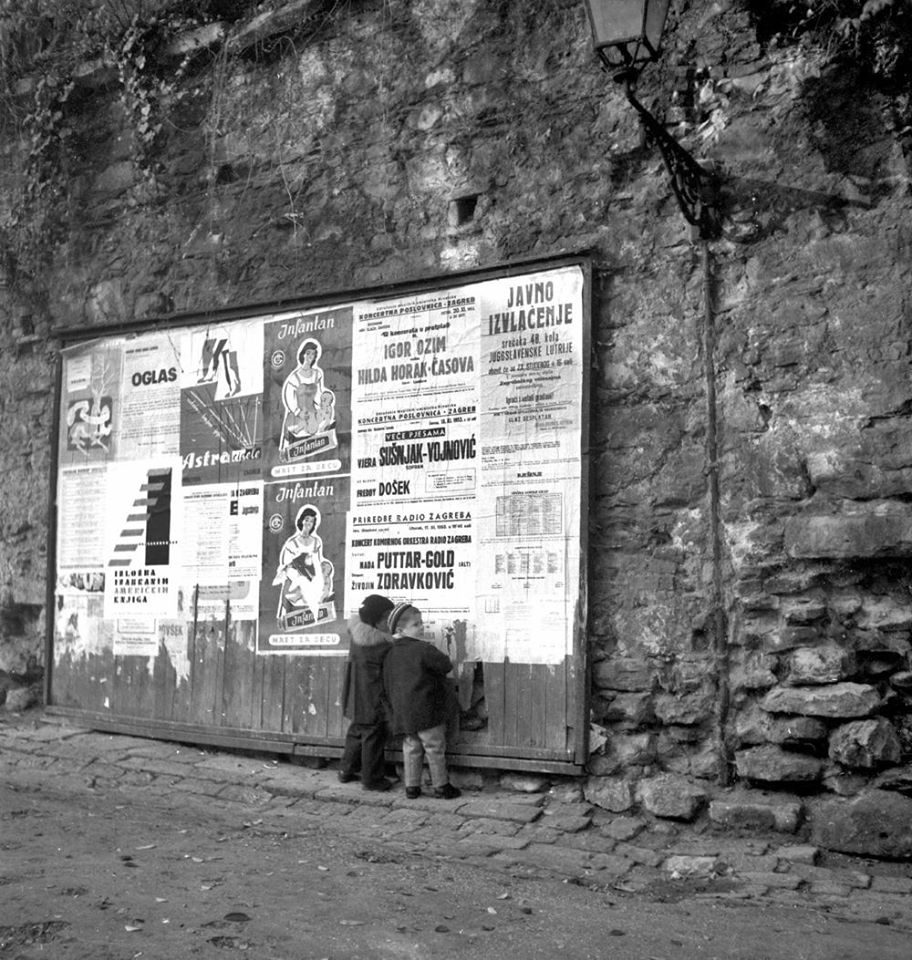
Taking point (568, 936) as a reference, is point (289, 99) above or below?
above

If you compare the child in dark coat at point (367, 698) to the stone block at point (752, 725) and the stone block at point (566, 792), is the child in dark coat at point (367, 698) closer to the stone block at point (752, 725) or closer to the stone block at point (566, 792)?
the stone block at point (566, 792)

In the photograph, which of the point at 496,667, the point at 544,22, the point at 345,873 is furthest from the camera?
the point at 544,22

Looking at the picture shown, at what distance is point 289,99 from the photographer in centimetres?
793

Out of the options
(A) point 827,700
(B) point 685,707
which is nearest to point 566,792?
(B) point 685,707

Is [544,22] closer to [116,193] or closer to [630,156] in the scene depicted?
[630,156]

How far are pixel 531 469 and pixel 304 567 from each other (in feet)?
5.63

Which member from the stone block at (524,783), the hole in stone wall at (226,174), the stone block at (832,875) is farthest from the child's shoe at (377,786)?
the hole in stone wall at (226,174)

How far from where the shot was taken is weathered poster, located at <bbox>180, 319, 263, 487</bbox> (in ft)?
25.2

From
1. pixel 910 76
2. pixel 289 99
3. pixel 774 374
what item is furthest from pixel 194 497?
pixel 910 76

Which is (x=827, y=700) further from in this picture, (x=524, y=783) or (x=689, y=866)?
(x=524, y=783)

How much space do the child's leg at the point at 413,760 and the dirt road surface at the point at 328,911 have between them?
0.58m

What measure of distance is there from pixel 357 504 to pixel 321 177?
228cm

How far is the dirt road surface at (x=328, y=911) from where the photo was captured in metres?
4.27

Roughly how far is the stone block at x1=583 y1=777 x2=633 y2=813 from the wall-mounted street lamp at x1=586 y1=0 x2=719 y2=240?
3.00 m
